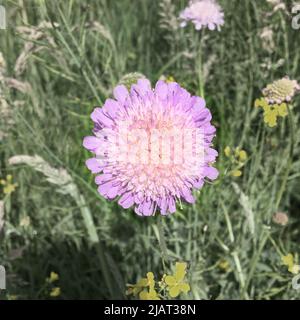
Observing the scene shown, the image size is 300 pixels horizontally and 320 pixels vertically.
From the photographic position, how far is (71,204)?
1.43 meters

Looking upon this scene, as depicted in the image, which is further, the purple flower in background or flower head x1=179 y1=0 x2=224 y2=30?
flower head x1=179 y1=0 x2=224 y2=30

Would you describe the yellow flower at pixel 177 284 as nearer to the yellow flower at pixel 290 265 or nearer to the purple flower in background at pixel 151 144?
the purple flower in background at pixel 151 144

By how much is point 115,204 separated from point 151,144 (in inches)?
20.7

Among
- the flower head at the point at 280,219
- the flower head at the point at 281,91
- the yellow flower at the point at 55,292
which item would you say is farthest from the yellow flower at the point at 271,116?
the yellow flower at the point at 55,292

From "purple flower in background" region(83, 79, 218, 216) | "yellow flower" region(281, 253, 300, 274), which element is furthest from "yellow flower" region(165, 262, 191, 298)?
"yellow flower" region(281, 253, 300, 274)

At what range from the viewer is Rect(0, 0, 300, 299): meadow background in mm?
1217

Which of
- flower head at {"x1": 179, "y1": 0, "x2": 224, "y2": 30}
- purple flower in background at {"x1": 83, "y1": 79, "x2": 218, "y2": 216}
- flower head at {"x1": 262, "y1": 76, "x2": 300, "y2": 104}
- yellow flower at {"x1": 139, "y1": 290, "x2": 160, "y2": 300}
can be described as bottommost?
yellow flower at {"x1": 139, "y1": 290, "x2": 160, "y2": 300}

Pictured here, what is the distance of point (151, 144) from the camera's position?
2.88ft

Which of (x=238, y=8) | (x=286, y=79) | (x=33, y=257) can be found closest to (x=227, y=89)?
Answer: (x=238, y=8)

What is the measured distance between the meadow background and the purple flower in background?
25 centimetres

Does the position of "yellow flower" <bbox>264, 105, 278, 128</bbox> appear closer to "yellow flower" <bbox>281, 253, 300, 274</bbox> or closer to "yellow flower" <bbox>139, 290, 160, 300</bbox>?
"yellow flower" <bbox>281, 253, 300, 274</bbox>

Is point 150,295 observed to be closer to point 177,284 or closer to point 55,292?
point 177,284

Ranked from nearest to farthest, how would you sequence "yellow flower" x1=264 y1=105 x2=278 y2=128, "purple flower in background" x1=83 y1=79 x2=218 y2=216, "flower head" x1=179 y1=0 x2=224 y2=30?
"purple flower in background" x1=83 y1=79 x2=218 y2=216, "yellow flower" x1=264 y1=105 x2=278 y2=128, "flower head" x1=179 y1=0 x2=224 y2=30

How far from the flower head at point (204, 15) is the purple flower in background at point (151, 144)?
64 cm
